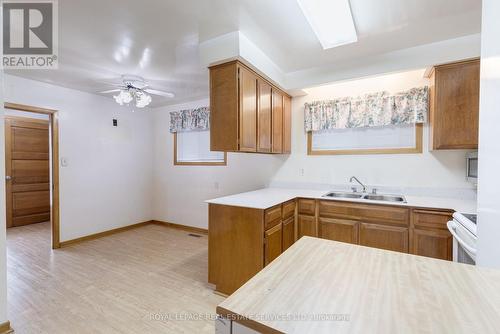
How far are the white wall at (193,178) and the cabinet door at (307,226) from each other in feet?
3.46

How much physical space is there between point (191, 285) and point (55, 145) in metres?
2.83

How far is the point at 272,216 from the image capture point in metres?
2.20

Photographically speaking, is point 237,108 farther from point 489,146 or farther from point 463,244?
point 463,244

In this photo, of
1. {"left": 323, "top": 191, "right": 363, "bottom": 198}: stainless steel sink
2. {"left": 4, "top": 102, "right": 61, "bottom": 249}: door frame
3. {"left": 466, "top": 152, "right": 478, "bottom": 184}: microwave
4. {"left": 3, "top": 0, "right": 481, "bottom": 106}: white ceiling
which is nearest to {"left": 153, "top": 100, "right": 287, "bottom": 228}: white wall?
{"left": 323, "top": 191, "right": 363, "bottom": 198}: stainless steel sink

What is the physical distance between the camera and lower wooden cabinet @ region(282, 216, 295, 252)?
2.44 m

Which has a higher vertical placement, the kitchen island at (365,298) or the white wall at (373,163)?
the white wall at (373,163)

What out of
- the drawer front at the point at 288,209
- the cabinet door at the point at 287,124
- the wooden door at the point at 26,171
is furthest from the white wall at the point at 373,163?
the wooden door at the point at 26,171

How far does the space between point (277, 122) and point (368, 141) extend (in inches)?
45.8

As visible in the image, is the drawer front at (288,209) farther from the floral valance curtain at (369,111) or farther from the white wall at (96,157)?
the white wall at (96,157)

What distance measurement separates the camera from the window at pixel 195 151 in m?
4.09

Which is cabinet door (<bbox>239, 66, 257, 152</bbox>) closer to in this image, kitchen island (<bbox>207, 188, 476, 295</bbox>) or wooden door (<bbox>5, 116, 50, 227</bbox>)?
kitchen island (<bbox>207, 188, 476, 295</bbox>)

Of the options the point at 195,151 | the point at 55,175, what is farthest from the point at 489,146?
the point at 55,175

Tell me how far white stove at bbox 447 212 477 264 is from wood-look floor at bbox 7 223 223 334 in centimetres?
181

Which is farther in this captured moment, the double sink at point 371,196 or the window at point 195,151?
the window at point 195,151
